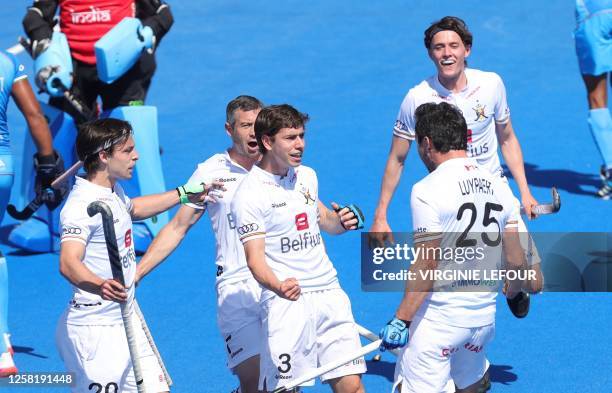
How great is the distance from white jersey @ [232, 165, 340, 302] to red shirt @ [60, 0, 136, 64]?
16.6 feet

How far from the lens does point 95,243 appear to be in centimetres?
606

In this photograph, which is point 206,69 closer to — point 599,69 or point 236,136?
point 599,69

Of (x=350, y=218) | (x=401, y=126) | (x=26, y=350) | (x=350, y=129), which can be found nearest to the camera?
(x=350, y=218)

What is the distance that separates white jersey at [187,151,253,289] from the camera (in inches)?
268

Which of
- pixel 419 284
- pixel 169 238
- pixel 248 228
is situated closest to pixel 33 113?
pixel 169 238

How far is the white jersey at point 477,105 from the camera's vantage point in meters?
7.59

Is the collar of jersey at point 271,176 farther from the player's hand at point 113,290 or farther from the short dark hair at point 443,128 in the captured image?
the player's hand at point 113,290

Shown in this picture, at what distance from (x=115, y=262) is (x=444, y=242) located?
163 centimetres

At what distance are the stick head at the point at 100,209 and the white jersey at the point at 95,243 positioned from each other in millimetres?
218

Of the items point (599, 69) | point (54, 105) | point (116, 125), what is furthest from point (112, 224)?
point (599, 69)

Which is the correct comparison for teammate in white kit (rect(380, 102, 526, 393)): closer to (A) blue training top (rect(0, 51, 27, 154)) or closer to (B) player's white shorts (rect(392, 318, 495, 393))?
(B) player's white shorts (rect(392, 318, 495, 393))

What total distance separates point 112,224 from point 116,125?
686 millimetres

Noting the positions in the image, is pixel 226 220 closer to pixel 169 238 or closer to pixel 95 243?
pixel 169 238

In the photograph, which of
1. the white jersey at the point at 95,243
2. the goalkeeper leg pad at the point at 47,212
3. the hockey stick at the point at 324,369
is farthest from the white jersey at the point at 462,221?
the goalkeeper leg pad at the point at 47,212
